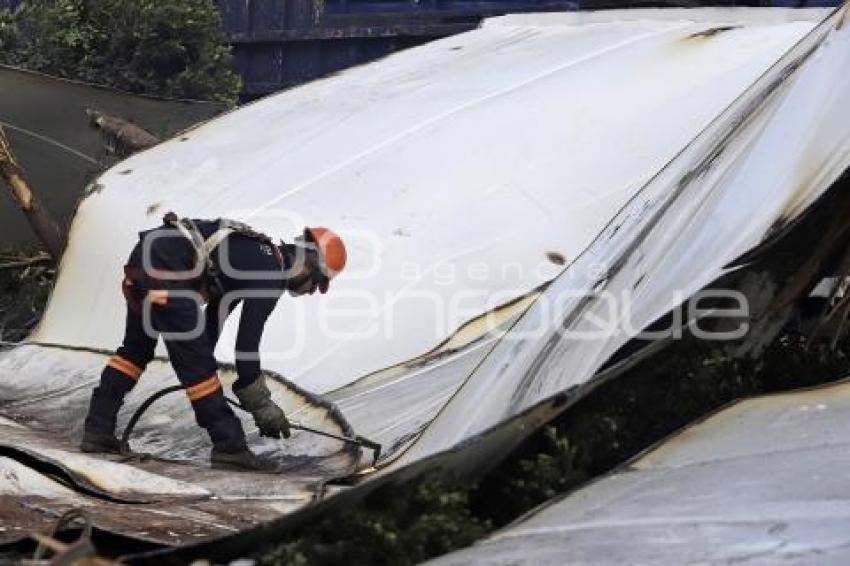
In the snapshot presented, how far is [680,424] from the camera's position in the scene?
9.09 ft

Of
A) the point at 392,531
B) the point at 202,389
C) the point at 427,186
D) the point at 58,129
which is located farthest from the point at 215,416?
the point at 58,129

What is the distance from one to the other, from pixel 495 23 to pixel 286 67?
3.38 m

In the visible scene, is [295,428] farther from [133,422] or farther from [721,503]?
[721,503]

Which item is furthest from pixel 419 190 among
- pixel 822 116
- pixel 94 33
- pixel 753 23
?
pixel 94 33

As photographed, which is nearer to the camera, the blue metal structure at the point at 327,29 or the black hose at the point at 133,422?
the black hose at the point at 133,422

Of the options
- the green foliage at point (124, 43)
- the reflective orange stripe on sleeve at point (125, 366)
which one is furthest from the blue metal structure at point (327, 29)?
the reflective orange stripe on sleeve at point (125, 366)

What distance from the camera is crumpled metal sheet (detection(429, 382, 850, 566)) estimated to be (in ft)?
7.03

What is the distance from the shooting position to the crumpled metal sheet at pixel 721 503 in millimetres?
2143

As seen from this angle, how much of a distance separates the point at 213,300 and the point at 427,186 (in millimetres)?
1453

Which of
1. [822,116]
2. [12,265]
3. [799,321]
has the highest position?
[822,116]

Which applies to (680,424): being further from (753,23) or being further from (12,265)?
(12,265)

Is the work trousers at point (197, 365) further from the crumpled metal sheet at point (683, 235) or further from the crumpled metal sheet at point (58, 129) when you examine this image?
the crumpled metal sheet at point (58, 129)

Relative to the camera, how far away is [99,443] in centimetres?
431

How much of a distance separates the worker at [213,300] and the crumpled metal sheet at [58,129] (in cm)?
358
